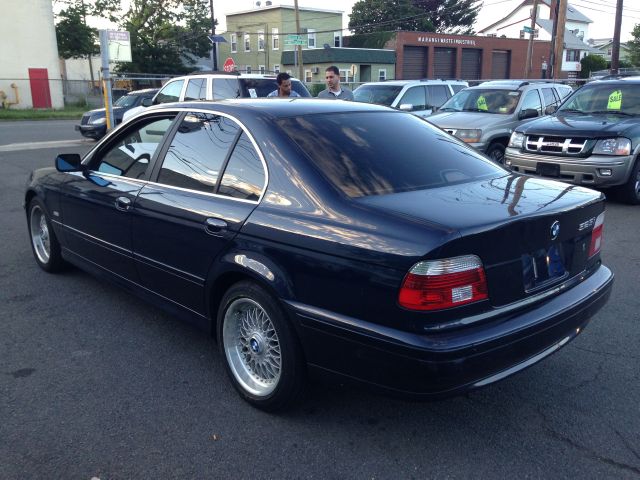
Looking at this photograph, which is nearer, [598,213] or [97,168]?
[598,213]

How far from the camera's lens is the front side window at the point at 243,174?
3242 mm

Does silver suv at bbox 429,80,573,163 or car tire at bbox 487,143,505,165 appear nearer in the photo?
silver suv at bbox 429,80,573,163

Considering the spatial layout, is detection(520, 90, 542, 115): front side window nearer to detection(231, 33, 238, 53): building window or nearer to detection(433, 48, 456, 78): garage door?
detection(433, 48, 456, 78): garage door

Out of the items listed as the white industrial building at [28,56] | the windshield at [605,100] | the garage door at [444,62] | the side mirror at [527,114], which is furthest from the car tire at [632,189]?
the garage door at [444,62]

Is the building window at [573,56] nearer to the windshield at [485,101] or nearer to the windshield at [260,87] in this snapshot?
the windshield at [485,101]

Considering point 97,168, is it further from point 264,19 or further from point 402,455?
point 264,19

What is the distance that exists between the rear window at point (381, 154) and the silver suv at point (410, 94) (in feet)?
30.3

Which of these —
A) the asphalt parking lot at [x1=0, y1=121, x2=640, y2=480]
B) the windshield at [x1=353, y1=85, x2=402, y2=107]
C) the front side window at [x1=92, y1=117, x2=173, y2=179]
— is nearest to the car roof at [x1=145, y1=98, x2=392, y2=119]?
the front side window at [x1=92, y1=117, x2=173, y2=179]

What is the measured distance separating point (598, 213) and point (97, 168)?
142 inches

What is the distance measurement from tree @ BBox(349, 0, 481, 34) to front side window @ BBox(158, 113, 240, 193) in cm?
6590

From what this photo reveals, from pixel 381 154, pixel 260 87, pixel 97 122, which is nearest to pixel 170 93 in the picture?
pixel 260 87

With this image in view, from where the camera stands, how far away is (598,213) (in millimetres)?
3379

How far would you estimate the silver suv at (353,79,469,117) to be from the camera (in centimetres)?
1321

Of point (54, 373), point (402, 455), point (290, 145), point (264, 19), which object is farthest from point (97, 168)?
point (264, 19)
